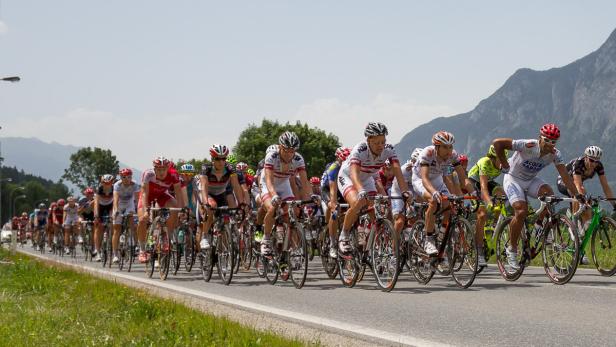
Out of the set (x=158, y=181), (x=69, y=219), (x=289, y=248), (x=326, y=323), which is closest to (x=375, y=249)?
(x=289, y=248)

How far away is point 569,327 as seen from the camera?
6.47 m

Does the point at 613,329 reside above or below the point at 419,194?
below

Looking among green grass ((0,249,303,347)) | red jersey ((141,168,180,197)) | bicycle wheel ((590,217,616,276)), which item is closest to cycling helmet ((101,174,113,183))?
red jersey ((141,168,180,197))

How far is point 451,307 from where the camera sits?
7.91 m

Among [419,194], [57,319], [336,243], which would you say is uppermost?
[419,194]

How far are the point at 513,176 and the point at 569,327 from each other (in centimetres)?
468

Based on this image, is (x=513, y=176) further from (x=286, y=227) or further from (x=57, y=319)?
(x=57, y=319)

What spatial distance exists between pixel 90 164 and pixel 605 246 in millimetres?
100423

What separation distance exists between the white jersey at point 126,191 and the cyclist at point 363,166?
22.7 feet

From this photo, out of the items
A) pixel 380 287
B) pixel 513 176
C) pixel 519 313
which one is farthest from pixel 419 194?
pixel 519 313

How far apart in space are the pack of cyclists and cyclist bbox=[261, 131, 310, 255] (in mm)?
14

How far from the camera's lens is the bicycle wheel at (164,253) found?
1277cm

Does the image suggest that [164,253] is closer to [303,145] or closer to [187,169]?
[187,169]

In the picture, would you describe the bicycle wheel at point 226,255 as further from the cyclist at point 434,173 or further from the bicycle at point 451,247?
the cyclist at point 434,173
